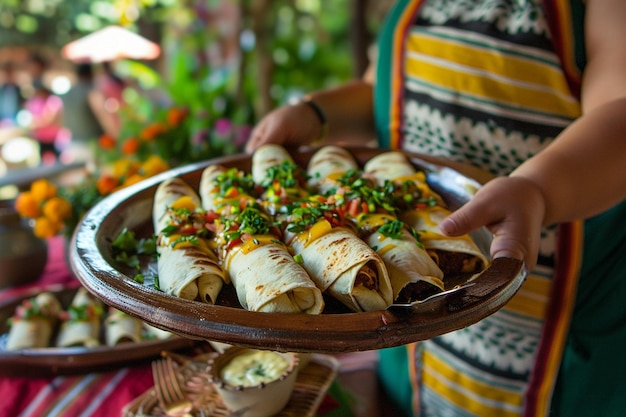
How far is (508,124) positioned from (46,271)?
4.94ft

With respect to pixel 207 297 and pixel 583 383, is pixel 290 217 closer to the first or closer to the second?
pixel 207 297

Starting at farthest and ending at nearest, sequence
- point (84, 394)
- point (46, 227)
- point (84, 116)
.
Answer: point (84, 116)
point (46, 227)
point (84, 394)

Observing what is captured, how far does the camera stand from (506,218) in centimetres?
86

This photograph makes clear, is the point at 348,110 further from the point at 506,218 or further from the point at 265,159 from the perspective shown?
the point at 506,218

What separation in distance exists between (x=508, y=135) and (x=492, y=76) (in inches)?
5.0

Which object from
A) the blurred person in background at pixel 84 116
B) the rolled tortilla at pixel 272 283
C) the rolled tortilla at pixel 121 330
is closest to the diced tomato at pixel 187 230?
the rolled tortilla at pixel 272 283

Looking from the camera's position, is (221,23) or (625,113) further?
(221,23)

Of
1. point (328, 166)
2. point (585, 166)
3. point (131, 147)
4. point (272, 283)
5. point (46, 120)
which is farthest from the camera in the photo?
point (46, 120)

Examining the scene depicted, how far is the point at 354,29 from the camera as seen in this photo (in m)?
4.91

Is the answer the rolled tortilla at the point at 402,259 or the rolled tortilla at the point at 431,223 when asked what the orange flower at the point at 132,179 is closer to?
the rolled tortilla at the point at 431,223

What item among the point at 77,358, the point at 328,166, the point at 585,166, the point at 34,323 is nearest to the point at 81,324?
the point at 34,323

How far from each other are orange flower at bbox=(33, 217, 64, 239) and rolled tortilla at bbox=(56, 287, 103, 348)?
8.4 inches

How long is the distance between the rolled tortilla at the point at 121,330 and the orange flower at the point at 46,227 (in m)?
0.34

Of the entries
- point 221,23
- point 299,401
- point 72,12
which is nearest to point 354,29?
point 221,23
